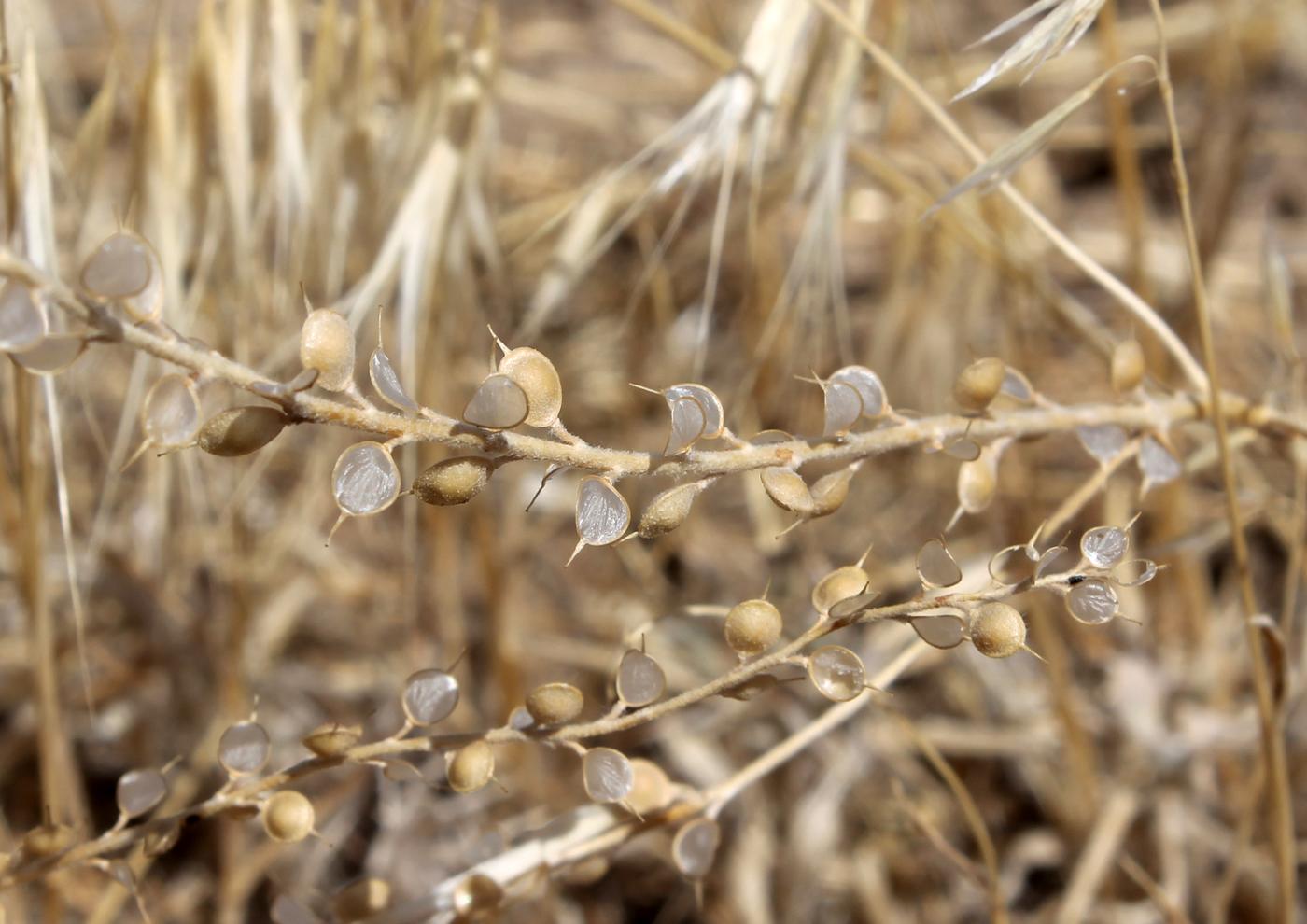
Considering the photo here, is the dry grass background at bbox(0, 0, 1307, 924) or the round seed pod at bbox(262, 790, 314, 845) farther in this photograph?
the dry grass background at bbox(0, 0, 1307, 924)

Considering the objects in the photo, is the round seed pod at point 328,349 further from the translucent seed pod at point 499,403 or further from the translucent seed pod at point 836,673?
the translucent seed pod at point 836,673

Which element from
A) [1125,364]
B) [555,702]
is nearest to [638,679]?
[555,702]

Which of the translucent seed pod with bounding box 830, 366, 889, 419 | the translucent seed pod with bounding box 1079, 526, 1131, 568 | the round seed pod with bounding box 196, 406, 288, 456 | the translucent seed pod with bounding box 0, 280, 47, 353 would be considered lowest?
the translucent seed pod with bounding box 1079, 526, 1131, 568

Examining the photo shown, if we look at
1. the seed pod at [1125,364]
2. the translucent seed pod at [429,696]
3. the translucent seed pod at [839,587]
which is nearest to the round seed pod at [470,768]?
the translucent seed pod at [429,696]

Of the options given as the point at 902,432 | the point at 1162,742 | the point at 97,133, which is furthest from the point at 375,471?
the point at 1162,742

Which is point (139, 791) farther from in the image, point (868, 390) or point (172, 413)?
point (868, 390)

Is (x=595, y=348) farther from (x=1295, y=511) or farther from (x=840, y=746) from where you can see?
(x=1295, y=511)

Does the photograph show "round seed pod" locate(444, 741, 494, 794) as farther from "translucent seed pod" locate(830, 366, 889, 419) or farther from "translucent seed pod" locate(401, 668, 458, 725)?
"translucent seed pod" locate(830, 366, 889, 419)

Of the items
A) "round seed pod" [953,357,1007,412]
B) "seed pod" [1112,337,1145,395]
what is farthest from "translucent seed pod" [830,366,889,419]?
"seed pod" [1112,337,1145,395]
